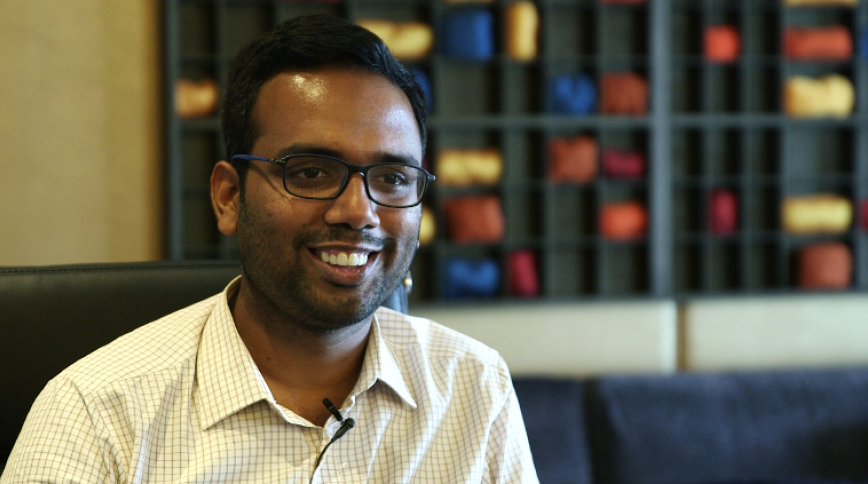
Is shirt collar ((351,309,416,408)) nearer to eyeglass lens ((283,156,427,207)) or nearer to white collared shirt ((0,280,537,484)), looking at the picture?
white collared shirt ((0,280,537,484))

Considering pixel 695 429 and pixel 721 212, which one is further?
pixel 721 212

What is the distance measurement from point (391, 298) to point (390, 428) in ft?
1.03

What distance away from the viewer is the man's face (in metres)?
1.04

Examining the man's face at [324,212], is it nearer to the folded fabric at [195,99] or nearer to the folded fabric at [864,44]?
the folded fabric at [195,99]

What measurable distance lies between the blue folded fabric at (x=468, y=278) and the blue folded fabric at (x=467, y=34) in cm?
82

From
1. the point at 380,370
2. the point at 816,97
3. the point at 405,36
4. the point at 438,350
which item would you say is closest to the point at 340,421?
the point at 380,370

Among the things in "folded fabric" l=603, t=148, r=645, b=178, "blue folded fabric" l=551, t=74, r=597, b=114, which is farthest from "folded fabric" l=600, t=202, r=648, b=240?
"blue folded fabric" l=551, t=74, r=597, b=114

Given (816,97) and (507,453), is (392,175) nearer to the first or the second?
(507,453)

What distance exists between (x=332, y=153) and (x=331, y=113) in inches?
2.1

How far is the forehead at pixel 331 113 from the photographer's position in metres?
1.05

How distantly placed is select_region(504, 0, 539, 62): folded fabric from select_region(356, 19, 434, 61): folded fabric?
0.31 meters

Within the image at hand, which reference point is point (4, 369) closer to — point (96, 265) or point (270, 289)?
point (96, 265)

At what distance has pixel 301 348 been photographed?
1119mm

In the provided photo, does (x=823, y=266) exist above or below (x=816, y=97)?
below
